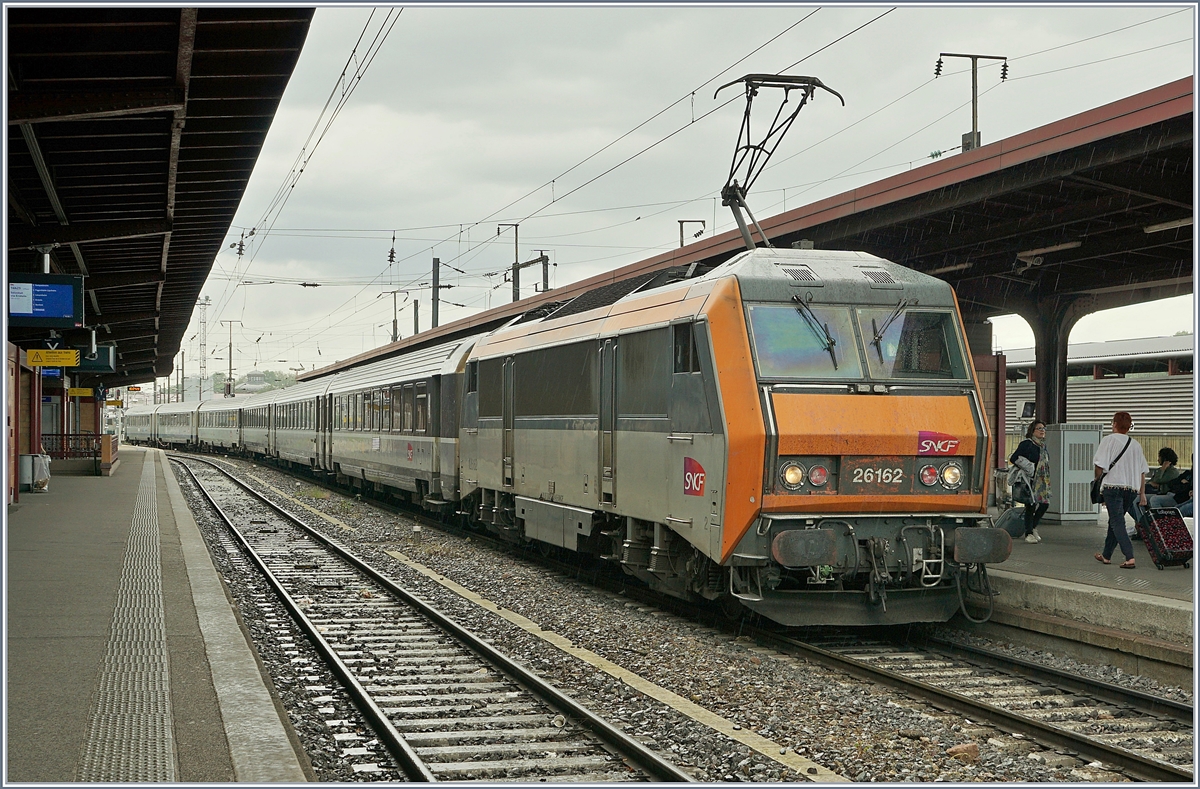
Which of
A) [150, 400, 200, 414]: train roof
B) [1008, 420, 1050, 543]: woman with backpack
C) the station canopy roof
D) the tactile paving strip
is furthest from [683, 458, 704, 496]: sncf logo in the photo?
[150, 400, 200, 414]: train roof

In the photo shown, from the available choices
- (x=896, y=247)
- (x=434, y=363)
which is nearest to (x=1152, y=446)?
(x=896, y=247)

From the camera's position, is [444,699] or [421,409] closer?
[444,699]

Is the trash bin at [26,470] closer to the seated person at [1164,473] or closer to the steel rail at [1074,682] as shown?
the steel rail at [1074,682]

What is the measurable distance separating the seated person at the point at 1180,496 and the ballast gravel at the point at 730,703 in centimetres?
409

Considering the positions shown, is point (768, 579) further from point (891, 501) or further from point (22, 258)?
point (22, 258)

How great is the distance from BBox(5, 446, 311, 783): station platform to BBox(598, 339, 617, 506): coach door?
12.1 ft

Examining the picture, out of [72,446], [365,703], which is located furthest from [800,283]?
[72,446]

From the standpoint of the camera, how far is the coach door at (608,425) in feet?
36.2

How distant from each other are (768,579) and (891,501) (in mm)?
1164

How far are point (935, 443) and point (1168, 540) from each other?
3232mm

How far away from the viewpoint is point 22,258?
1752cm

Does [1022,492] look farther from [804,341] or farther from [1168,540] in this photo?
[804,341]

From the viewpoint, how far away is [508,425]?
14.4m

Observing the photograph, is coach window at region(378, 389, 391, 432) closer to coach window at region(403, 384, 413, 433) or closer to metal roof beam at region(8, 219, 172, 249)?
coach window at region(403, 384, 413, 433)
